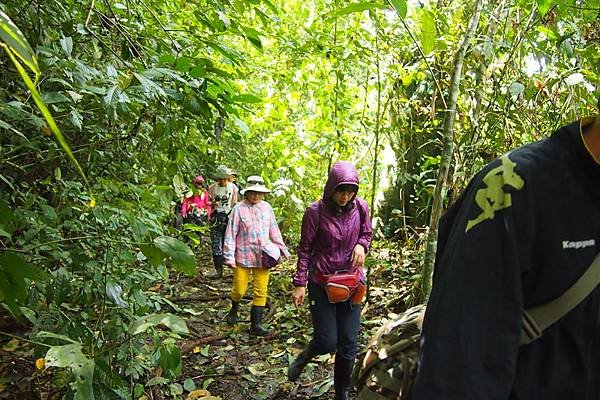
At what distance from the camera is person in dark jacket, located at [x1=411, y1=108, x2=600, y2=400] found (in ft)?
3.47

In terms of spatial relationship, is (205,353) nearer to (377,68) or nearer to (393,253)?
(393,253)

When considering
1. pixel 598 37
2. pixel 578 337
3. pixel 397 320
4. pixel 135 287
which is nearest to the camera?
pixel 578 337

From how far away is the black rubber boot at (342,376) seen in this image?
3957mm

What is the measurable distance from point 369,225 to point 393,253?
Answer: 263 cm

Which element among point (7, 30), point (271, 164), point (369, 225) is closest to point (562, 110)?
point (369, 225)

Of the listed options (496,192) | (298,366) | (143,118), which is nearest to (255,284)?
(298,366)

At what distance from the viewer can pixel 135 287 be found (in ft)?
9.20

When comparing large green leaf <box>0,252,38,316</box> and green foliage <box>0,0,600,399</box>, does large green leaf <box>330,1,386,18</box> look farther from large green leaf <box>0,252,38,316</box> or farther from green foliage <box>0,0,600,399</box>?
large green leaf <box>0,252,38,316</box>

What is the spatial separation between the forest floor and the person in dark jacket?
2153 millimetres

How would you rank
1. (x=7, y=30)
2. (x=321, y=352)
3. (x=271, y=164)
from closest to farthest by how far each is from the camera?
(x=7, y=30), (x=321, y=352), (x=271, y=164)

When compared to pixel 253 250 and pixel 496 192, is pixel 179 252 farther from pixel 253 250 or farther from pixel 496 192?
pixel 253 250

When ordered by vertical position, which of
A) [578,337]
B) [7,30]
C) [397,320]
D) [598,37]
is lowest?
[397,320]

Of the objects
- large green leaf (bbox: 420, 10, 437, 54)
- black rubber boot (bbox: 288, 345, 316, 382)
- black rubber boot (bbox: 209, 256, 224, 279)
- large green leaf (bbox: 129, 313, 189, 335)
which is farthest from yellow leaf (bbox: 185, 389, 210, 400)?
black rubber boot (bbox: 209, 256, 224, 279)

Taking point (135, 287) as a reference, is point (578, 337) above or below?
above
